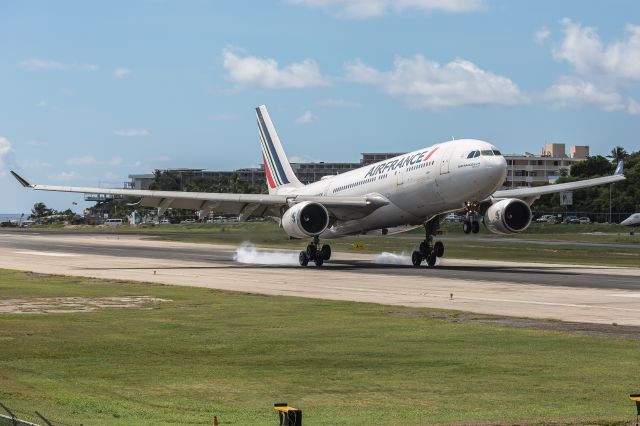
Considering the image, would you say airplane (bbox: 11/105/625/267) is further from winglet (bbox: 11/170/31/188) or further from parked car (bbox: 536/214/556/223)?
parked car (bbox: 536/214/556/223)

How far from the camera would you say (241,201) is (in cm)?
5669

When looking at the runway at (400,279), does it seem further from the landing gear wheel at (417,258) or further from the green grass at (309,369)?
the green grass at (309,369)

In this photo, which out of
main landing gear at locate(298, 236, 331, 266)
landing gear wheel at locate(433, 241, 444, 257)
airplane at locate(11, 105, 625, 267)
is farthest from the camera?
main landing gear at locate(298, 236, 331, 266)

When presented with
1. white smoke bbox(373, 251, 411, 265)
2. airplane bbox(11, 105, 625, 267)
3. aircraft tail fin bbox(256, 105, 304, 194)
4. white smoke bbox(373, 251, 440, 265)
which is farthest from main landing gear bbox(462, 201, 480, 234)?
aircraft tail fin bbox(256, 105, 304, 194)

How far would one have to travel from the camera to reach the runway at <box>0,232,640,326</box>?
98.8 feet

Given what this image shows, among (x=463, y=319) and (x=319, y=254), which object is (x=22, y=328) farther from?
(x=319, y=254)

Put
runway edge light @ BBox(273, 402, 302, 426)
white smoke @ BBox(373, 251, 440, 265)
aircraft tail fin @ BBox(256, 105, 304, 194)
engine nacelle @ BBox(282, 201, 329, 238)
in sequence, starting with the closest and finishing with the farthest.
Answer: runway edge light @ BBox(273, 402, 302, 426) → engine nacelle @ BBox(282, 201, 329, 238) → white smoke @ BBox(373, 251, 440, 265) → aircraft tail fin @ BBox(256, 105, 304, 194)

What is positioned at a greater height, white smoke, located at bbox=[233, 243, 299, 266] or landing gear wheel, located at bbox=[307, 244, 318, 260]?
landing gear wheel, located at bbox=[307, 244, 318, 260]

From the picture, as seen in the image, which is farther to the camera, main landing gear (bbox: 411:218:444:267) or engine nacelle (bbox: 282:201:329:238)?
main landing gear (bbox: 411:218:444:267)

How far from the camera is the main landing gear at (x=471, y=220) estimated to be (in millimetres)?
45812

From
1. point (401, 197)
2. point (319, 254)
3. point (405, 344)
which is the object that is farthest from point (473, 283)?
point (405, 344)

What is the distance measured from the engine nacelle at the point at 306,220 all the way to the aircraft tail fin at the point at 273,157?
1477 centimetres

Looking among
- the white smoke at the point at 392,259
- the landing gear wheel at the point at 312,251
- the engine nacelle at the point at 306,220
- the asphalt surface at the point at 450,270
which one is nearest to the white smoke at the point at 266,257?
the asphalt surface at the point at 450,270

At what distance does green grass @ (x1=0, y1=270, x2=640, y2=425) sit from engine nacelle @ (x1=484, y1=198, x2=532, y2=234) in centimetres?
2291
